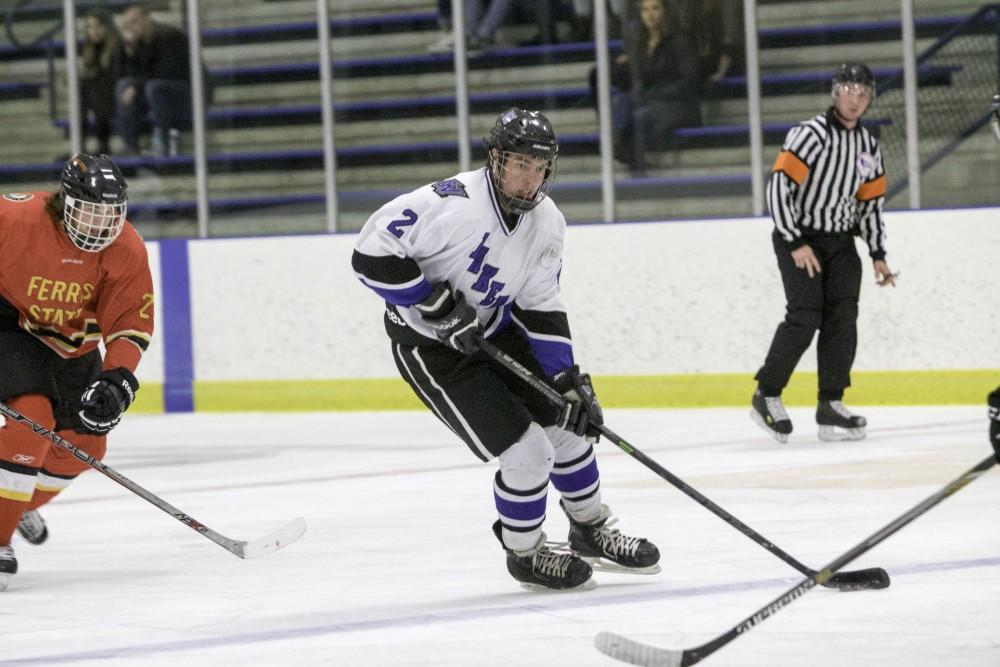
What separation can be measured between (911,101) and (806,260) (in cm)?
157

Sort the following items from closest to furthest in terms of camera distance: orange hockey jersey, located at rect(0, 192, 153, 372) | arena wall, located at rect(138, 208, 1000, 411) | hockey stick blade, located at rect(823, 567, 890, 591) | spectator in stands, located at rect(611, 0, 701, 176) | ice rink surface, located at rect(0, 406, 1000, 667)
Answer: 1. ice rink surface, located at rect(0, 406, 1000, 667)
2. hockey stick blade, located at rect(823, 567, 890, 591)
3. orange hockey jersey, located at rect(0, 192, 153, 372)
4. arena wall, located at rect(138, 208, 1000, 411)
5. spectator in stands, located at rect(611, 0, 701, 176)

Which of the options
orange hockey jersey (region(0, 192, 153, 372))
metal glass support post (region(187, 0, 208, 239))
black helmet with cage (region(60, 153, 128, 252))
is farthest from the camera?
metal glass support post (region(187, 0, 208, 239))

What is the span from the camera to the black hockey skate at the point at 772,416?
5.72 m

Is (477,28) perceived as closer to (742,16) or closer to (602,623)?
(742,16)

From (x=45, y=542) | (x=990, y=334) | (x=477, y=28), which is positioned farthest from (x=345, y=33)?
(x=45, y=542)

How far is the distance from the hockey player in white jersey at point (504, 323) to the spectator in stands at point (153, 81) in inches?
197

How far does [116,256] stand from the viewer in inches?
150

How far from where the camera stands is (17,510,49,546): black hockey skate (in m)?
4.17

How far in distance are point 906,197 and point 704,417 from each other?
1253 millimetres

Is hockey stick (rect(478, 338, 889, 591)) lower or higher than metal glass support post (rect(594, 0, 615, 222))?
lower

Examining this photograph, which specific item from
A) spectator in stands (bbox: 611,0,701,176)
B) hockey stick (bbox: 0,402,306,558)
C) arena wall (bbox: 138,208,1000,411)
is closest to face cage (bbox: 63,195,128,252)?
hockey stick (bbox: 0,402,306,558)

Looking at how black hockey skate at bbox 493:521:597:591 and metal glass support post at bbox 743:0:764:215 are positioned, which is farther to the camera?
metal glass support post at bbox 743:0:764:215

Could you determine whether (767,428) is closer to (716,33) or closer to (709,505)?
(716,33)

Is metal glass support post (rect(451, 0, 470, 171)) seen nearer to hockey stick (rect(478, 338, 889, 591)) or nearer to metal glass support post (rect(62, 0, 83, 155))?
metal glass support post (rect(62, 0, 83, 155))
